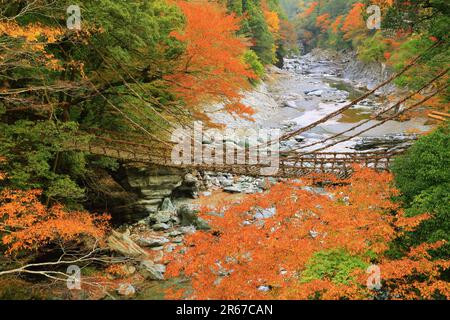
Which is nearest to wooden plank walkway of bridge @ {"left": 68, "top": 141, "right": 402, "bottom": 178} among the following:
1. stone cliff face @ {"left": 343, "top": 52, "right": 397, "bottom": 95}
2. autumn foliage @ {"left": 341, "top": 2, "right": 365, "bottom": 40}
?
stone cliff face @ {"left": 343, "top": 52, "right": 397, "bottom": 95}

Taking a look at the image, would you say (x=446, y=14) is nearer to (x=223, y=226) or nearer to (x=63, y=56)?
(x=223, y=226)

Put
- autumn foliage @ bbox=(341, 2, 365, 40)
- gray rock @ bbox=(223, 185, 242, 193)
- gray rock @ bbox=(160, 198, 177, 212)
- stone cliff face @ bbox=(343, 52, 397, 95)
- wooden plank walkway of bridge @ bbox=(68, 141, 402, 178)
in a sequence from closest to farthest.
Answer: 1. wooden plank walkway of bridge @ bbox=(68, 141, 402, 178)
2. gray rock @ bbox=(160, 198, 177, 212)
3. gray rock @ bbox=(223, 185, 242, 193)
4. stone cliff face @ bbox=(343, 52, 397, 95)
5. autumn foliage @ bbox=(341, 2, 365, 40)

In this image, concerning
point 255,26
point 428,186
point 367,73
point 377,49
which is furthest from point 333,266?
point 367,73

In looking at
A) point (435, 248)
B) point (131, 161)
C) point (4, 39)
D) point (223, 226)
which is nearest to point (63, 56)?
point (4, 39)

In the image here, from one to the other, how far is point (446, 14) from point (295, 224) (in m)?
6.65

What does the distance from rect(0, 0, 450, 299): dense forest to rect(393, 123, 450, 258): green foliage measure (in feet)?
0.08

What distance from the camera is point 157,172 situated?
11.8 meters

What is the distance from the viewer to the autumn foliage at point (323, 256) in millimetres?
6035

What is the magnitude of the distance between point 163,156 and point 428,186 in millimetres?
7131

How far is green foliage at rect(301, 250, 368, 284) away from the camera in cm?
629

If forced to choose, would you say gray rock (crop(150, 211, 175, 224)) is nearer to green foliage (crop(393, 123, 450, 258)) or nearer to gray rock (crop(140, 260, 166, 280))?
gray rock (crop(140, 260, 166, 280))

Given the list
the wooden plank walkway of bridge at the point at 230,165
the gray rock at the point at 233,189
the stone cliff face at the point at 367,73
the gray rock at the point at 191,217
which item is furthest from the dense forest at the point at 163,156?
the stone cliff face at the point at 367,73

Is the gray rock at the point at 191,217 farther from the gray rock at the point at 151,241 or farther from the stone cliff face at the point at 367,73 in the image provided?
the stone cliff face at the point at 367,73

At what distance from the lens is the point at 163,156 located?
10.7 m
